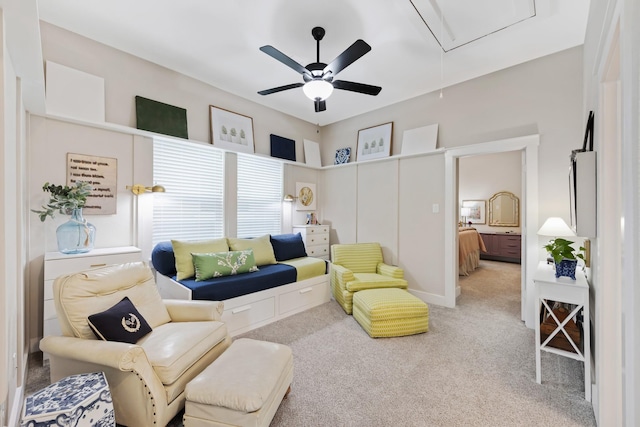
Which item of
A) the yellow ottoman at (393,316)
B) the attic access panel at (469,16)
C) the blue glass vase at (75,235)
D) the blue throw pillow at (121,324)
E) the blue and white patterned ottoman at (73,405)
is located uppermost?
the attic access panel at (469,16)

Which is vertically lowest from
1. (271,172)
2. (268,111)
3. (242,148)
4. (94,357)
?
(94,357)

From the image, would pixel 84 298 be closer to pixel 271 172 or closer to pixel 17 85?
pixel 17 85

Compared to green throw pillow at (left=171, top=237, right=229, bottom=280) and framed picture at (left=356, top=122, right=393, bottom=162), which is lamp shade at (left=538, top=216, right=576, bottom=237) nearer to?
framed picture at (left=356, top=122, right=393, bottom=162)

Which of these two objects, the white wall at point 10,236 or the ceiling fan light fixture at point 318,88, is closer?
the white wall at point 10,236

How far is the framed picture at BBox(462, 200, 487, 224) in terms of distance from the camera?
7425mm

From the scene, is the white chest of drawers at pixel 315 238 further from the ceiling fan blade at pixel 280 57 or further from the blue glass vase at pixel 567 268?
the blue glass vase at pixel 567 268

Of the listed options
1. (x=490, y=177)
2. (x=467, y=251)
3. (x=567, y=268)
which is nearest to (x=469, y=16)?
(x=567, y=268)

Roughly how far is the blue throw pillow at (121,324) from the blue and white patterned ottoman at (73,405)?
24cm

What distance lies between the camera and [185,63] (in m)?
3.21

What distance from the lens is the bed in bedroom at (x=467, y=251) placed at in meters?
5.26

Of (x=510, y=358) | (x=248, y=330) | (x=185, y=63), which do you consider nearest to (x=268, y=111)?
(x=185, y=63)

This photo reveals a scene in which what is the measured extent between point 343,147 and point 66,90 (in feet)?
12.3

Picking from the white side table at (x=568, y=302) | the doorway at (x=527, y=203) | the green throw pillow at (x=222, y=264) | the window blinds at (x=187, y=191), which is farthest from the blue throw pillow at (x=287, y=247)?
the white side table at (x=568, y=302)

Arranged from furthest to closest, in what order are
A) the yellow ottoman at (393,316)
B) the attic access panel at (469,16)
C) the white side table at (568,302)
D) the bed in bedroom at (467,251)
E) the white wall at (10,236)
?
the bed in bedroom at (467,251), the yellow ottoman at (393,316), the attic access panel at (469,16), the white side table at (568,302), the white wall at (10,236)
